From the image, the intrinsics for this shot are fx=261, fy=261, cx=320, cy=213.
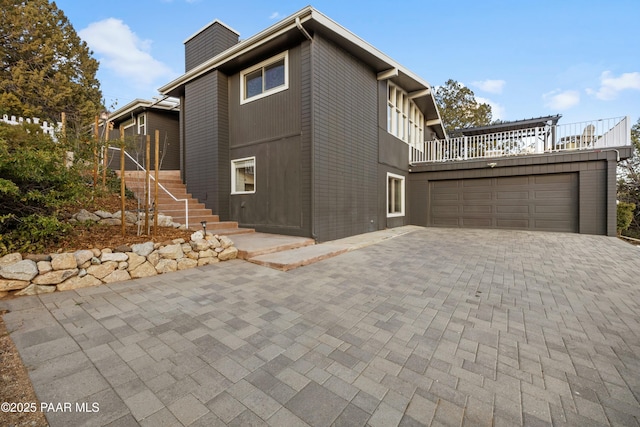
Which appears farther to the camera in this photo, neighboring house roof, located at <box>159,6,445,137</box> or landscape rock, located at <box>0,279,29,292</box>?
neighboring house roof, located at <box>159,6,445,137</box>

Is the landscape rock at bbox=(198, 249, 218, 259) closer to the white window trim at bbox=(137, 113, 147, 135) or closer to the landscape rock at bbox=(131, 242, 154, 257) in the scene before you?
the landscape rock at bbox=(131, 242, 154, 257)

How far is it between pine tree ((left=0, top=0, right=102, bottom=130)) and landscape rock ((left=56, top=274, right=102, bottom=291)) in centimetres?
1203

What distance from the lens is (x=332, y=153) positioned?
678cm

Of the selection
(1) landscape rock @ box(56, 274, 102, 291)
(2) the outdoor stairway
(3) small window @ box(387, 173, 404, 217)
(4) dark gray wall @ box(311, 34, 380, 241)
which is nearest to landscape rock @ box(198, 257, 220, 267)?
(1) landscape rock @ box(56, 274, 102, 291)

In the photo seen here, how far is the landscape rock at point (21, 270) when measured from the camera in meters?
2.88

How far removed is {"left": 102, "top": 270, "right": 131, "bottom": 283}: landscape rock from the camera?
350 centimetres

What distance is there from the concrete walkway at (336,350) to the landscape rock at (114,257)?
0.39m

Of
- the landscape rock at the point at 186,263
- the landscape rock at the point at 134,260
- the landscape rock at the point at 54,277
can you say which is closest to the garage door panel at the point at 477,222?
the landscape rock at the point at 186,263

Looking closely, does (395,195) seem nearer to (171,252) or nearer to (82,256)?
(171,252)

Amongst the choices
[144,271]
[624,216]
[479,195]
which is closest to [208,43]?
[144,271]

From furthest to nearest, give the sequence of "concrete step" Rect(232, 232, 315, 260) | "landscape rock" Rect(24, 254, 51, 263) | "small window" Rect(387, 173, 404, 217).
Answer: "small window" Rect(387, 173, 404, 217) < "concrete step" Rect(232, 232, 315, 260) < "landscape rock" Rect(24, 254, 51, 263)

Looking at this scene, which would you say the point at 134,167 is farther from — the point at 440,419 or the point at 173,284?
the point at 440,419

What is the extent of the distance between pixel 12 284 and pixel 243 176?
5.38 metres

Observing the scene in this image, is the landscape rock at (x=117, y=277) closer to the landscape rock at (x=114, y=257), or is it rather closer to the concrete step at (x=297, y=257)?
the landscape rock at (x=114, y=257)
